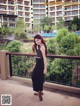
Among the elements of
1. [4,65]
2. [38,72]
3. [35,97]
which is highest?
[38,72]

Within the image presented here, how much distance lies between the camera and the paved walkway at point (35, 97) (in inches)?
126

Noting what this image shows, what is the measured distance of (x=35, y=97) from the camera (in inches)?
136

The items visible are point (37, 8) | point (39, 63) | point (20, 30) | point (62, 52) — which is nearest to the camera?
point (39, 63)

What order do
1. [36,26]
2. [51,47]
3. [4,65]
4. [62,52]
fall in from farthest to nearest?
[36,26] < [62,52] < [51,47] < [4,65]

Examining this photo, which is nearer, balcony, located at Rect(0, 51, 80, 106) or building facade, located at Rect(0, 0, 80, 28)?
balcony, located at Rect(0, 51, 80, 106)

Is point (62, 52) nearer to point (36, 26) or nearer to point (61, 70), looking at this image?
point (61, 70)

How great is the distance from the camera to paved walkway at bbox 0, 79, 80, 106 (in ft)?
10.5

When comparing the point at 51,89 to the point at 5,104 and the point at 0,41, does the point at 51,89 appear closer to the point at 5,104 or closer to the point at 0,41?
the point at 5,104

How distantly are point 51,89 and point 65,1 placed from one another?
8.93 metres

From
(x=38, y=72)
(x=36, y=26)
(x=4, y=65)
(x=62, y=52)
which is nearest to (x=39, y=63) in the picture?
(x=38, y=72)

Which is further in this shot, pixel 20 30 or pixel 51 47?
pixel 20 30

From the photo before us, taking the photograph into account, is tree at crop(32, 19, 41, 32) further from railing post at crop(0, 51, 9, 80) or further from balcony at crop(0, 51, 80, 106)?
balcony at crop(0, 51, 80, 106)

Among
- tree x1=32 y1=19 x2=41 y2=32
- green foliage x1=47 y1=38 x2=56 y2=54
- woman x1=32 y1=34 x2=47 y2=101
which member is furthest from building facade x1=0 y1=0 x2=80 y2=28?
woman x1=32 y1=34 x2=47 y2=101

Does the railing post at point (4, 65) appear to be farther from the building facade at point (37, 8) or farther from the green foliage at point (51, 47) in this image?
the building facade at point (37, 8)
